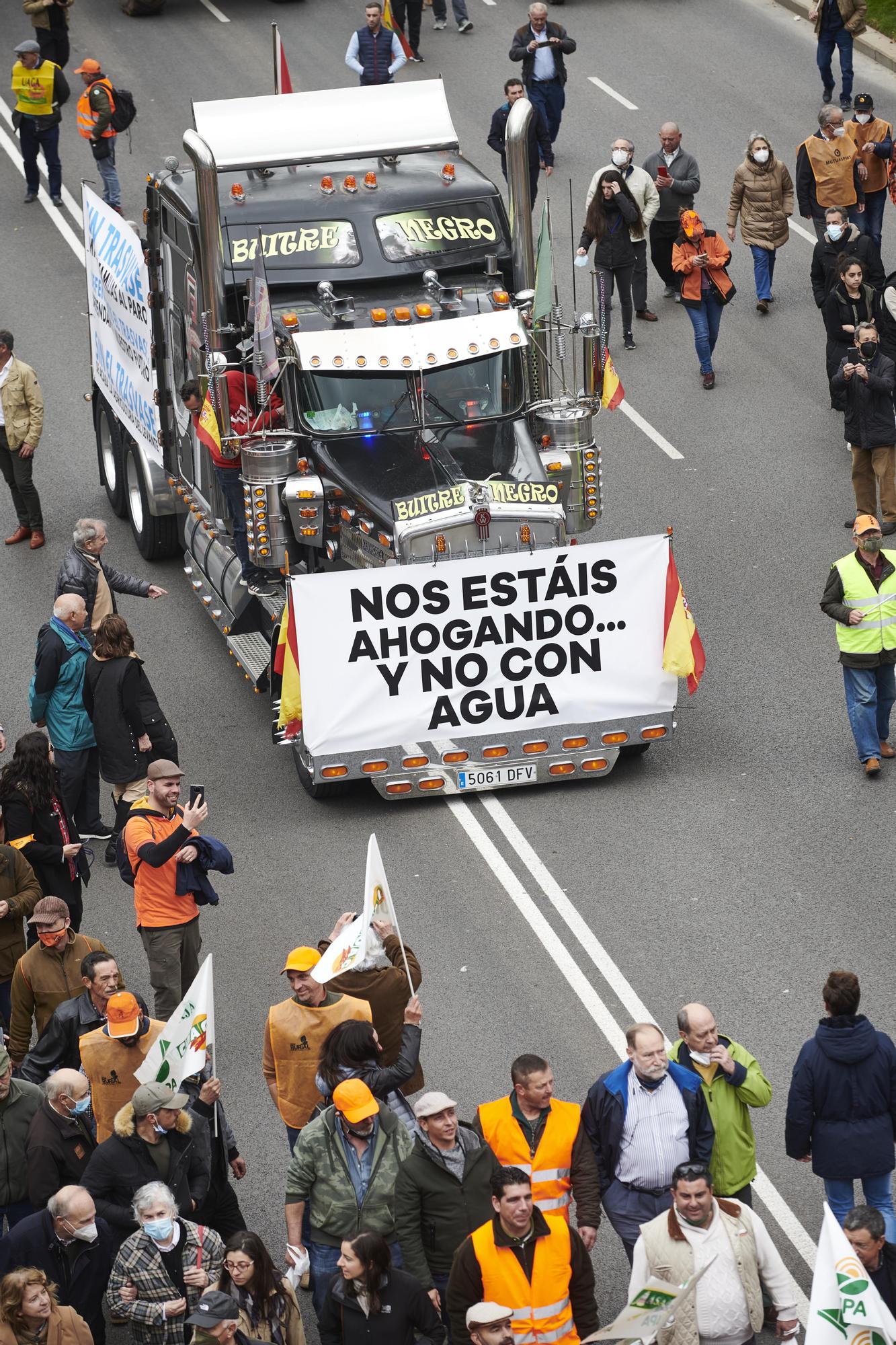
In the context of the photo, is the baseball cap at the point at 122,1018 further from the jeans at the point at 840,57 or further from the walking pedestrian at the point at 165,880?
the jeans at the point at 840,57

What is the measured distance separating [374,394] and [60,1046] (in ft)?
21.3

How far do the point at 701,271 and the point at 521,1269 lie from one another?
13738 mm

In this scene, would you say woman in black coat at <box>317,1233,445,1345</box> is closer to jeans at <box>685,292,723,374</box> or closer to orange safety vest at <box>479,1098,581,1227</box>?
orange safety vest at <box>479,1098,581,1227</box>

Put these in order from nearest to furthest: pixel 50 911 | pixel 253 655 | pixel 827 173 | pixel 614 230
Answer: pixel 50 911 → pixel 253 655 → pixel 614 230 → pixel 827 173

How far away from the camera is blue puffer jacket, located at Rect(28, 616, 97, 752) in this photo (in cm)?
1347

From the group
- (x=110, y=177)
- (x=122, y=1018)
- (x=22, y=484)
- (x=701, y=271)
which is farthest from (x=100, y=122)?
(x=122, y=1018)

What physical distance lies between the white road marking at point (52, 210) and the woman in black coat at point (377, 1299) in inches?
715

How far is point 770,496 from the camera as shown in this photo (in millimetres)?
19031

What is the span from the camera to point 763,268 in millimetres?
22172

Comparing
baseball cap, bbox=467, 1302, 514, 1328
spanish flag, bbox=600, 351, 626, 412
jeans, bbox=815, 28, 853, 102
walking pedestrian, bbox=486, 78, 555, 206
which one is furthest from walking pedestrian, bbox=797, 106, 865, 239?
baseball cap, bbox=467, 1302, 514, 1328

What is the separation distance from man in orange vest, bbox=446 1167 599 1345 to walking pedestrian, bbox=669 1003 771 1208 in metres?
0.98

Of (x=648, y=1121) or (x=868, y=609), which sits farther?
(x=868, y=609)

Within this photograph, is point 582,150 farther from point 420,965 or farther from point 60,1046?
point 60,1046

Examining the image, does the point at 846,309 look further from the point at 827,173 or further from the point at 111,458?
the point at 111,458
